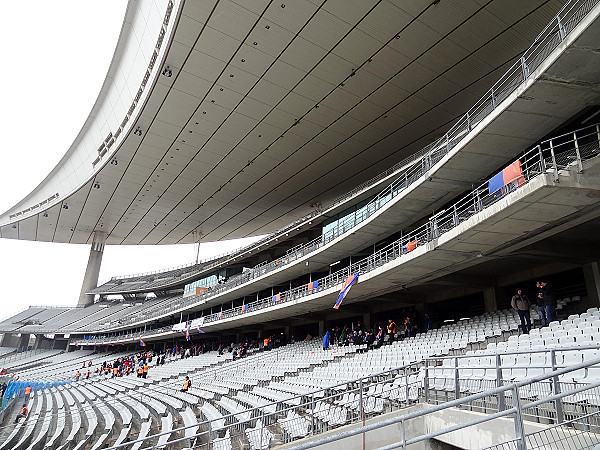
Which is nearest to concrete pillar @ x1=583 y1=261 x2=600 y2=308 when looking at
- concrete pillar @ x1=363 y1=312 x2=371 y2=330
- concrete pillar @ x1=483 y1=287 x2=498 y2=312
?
concrete pillar @ x1=483 y1=287 x2=498 y2=312

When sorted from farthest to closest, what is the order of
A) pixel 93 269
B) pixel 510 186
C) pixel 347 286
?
pixel 93 269, pixel 347 286, pixel 510 186

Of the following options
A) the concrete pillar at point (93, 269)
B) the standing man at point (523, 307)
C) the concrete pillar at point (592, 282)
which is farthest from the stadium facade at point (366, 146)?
the concrete pillar at point (93, 269)

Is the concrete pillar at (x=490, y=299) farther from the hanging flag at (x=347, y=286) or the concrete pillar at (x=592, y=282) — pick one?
the hanging flag at (x=347, y=286)

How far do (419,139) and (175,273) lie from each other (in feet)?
149

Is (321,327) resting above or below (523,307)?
below

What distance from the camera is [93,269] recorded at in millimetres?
59750

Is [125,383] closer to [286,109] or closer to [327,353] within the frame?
[327,353]

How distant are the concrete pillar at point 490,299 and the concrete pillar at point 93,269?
49567 millimetres

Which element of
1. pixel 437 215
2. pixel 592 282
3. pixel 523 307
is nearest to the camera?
pixel 523 307

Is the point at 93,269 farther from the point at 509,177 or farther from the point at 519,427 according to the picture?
the point at 519,427

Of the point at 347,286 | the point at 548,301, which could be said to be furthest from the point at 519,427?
the point at 347,286

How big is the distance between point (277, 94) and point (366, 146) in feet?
25.0

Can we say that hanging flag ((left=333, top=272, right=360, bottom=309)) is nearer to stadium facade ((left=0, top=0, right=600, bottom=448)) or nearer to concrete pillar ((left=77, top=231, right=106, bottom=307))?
stadium facade ((left=0, top=0, right=600, bottom=448))

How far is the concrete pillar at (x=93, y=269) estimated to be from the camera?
55.1 metres
